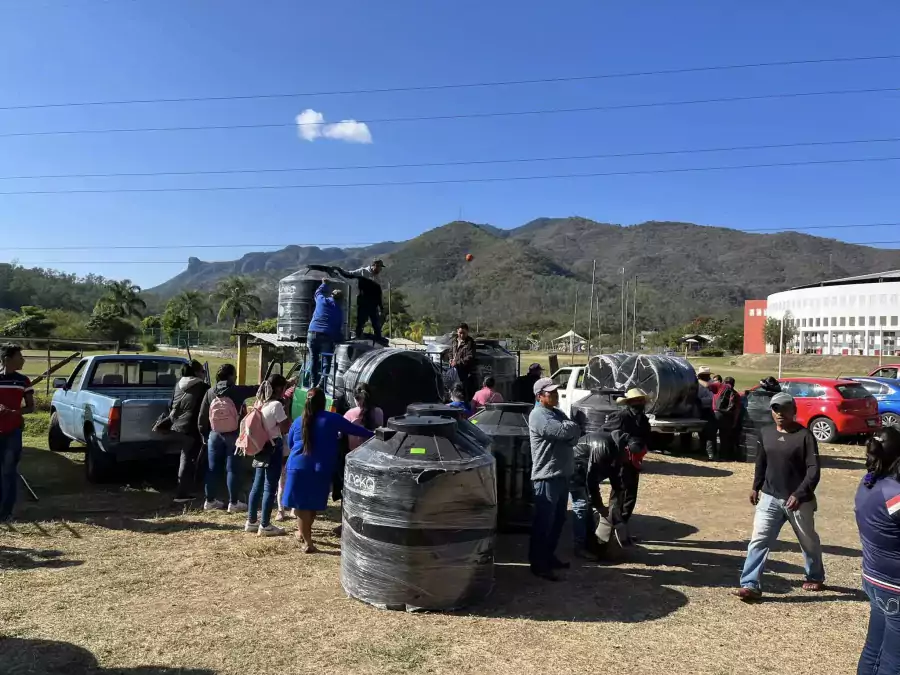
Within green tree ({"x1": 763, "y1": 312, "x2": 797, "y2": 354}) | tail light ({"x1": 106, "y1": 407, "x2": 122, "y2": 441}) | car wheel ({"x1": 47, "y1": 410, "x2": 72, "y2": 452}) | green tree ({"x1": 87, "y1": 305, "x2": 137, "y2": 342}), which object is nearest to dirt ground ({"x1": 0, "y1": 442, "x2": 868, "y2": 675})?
tail light ({"x1": 106, "y1": 407, "x2": 122, "y2": 441})

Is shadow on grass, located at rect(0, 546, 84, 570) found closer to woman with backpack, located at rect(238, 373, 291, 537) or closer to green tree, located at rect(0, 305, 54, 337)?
woman with backpack, located at rect(238, 373, 291, 537)

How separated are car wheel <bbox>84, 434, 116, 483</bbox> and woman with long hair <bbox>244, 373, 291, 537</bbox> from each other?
10.4 feet

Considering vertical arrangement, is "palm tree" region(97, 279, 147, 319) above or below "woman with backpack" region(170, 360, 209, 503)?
above

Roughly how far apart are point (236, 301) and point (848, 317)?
71.8 meters

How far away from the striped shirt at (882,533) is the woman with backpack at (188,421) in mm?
6815

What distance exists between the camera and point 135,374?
1037cm

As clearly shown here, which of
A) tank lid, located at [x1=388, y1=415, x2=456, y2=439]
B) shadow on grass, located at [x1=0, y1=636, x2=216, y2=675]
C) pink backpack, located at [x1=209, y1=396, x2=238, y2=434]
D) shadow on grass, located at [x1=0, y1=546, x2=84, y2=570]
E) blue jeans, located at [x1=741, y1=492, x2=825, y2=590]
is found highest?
tank lid, located at [x1=388, y1=415, x2=456, y2=439]

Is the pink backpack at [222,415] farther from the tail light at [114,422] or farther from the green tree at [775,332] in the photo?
the green tree at [775,332]

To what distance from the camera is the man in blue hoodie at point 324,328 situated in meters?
10.7

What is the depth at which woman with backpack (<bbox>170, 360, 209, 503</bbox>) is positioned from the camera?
8039 mm

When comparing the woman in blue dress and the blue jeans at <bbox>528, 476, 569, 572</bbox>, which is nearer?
the blue jeans at <bbox>528, 476, 569, 572</bbox>

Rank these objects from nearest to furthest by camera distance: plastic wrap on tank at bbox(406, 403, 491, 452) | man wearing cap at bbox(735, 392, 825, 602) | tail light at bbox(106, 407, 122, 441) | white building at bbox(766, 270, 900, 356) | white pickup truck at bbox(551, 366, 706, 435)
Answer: man wearing cap at bbox(735, 392, 825, 602), plastic wrap on tank at bbox(406, 403, 491, 452), tail light at bbox(106, 407, 122, 441), white pickup truck at bbox(551, 366, 706, 435), white building at bbox(766, 270, 900, 356)

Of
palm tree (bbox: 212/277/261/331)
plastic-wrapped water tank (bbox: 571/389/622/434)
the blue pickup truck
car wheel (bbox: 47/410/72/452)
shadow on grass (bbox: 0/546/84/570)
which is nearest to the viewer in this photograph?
shadow on grass (bbox: 0/546/84/570)

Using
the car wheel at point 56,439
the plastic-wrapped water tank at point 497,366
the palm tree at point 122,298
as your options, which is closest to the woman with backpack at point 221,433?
the car wheel at point 56,439
